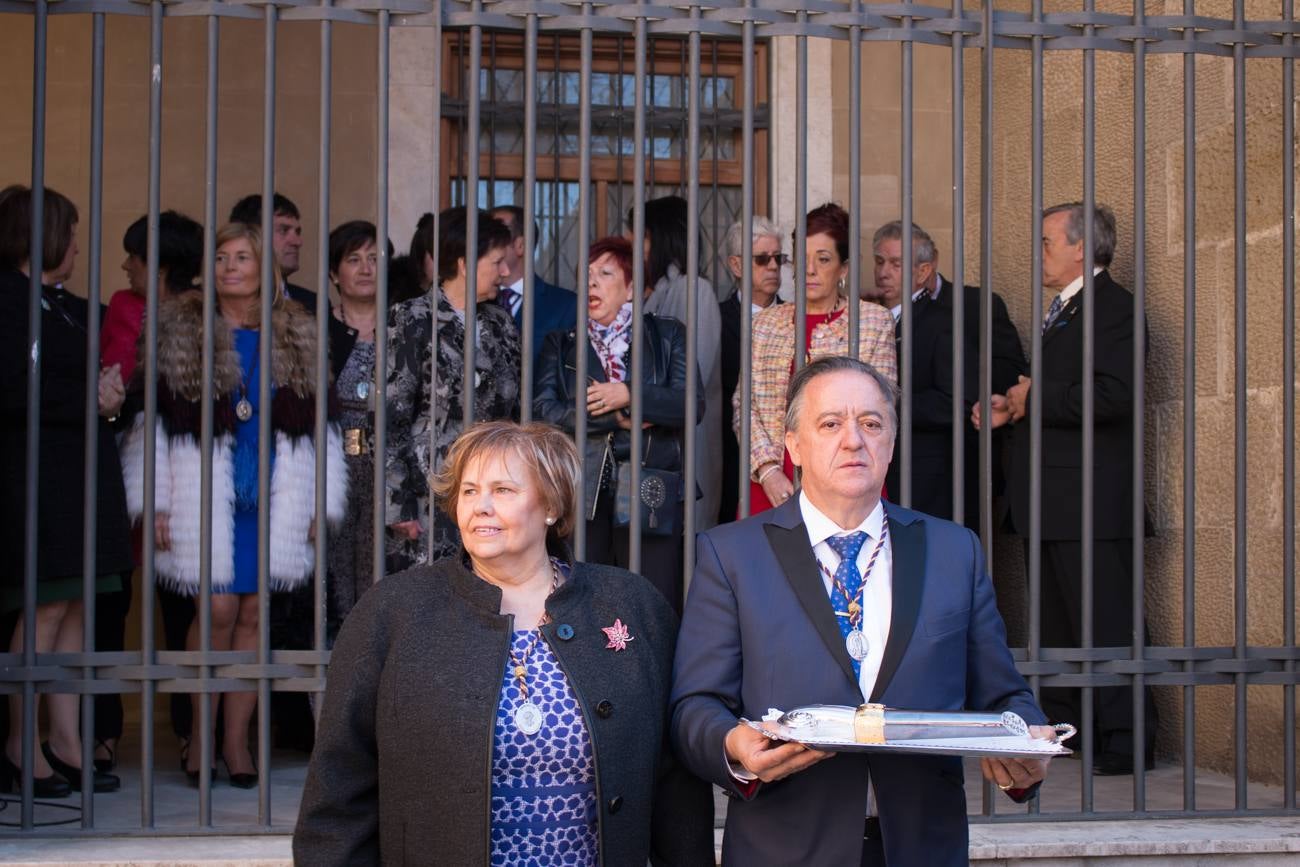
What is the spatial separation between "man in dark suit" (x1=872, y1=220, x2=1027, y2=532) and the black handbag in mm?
785

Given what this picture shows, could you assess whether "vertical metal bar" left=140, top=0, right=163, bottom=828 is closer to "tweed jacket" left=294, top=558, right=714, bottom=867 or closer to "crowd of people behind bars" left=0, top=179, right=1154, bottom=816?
"crowd of people behind bars" left=0, top=179, right=1154, bottom=816

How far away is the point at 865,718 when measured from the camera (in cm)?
260

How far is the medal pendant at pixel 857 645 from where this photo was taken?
2943 mm

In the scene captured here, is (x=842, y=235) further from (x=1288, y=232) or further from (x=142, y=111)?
(x=142, y=111)

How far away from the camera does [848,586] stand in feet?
9.86

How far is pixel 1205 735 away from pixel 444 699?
3469 millimetres

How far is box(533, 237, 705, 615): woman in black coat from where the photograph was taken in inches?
202

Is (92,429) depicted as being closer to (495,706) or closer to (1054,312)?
(495,706)

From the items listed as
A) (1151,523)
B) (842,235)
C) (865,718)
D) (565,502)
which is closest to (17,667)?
(565,502)

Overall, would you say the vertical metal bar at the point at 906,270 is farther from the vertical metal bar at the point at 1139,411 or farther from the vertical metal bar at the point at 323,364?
the vertical metal bar at the point at 323,364

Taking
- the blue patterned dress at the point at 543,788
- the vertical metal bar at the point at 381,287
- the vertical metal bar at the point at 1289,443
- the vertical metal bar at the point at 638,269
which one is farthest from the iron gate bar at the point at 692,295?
the vertical metal bar at the point at 1289,443

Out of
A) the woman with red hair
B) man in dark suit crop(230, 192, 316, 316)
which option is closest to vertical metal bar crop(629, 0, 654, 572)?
the woman with red hair

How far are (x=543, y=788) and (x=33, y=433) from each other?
182 centimetres

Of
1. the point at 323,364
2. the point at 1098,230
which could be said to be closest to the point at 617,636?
the point at 323,364
